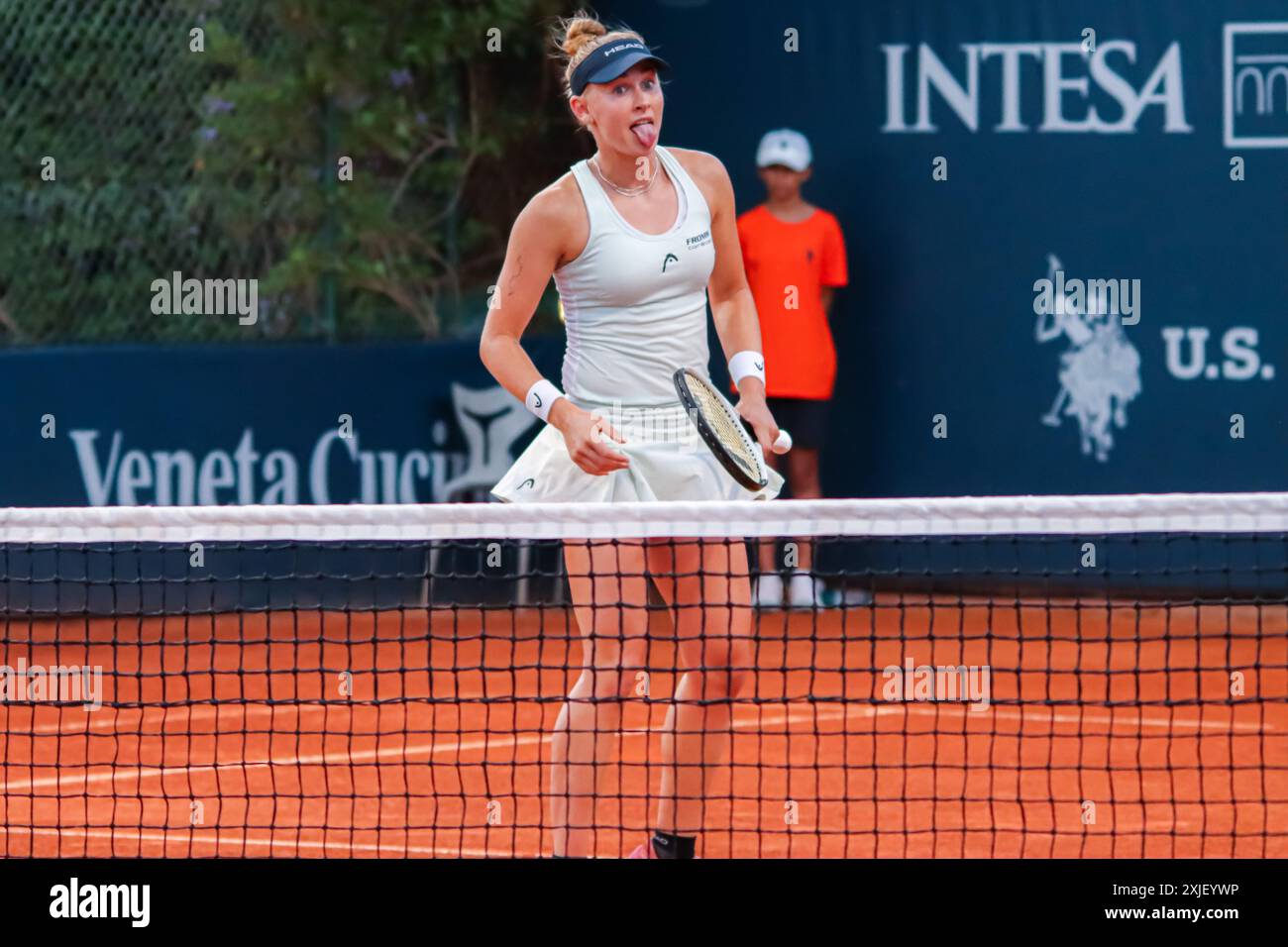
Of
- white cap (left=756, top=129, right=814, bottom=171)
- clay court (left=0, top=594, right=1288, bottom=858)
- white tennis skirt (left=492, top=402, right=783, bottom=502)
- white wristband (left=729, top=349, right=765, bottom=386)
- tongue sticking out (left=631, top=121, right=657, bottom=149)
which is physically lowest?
clay court (left=0, top=594, right=1288, bottom=858)

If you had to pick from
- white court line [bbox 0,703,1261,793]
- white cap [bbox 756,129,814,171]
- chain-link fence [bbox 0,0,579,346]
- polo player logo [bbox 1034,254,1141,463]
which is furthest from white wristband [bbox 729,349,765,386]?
chain-link fence [bbox 0,0,579,346]

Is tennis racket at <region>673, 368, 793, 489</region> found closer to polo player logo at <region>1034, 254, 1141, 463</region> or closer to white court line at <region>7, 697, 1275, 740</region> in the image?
white court line at <region>7, 697, 1275, 740</region>

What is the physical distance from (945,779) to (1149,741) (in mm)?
909

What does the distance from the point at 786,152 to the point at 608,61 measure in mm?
4924

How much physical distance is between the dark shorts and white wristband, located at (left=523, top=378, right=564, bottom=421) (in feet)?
16.5

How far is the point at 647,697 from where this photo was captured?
4699 millimetres

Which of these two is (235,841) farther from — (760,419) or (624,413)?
(760,419)

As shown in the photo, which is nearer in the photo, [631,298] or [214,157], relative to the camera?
[631,298]

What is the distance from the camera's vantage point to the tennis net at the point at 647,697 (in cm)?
455

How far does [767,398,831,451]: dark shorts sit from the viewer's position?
954 centimetres

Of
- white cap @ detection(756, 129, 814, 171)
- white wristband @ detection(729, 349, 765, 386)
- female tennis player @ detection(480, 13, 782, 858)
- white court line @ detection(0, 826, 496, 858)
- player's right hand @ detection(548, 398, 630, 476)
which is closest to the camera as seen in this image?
player's right hand @ detection(548, 398, 630, 476)

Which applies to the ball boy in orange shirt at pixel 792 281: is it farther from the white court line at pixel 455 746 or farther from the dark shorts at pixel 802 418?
the white court line at pixel 455 746

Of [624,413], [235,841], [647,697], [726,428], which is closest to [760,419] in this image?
[726,428]

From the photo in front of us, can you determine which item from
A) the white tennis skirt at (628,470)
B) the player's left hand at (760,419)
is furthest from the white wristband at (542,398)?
the player's left hand at (760,419)
